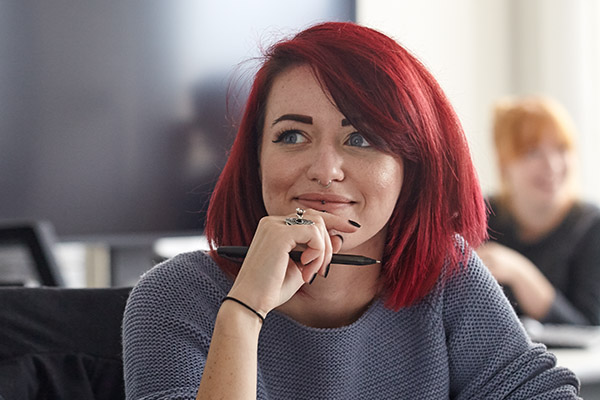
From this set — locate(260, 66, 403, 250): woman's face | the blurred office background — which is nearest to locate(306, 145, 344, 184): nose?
locate(260, 66, 403, 250): woman's face

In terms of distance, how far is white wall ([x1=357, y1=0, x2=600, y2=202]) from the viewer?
3363 mm

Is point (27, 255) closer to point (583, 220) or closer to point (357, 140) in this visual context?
point (357, 140)

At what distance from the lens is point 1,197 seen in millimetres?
1922

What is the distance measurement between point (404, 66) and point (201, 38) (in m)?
1.10

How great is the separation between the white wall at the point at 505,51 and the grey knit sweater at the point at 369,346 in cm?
204

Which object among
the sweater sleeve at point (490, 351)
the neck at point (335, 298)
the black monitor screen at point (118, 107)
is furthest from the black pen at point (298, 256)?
the black monitor screen at point (118, 107)

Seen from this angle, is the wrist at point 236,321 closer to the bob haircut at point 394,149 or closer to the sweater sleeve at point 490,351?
the bob haircut at point 394,149

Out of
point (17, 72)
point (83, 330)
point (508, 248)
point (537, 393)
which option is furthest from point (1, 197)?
point (508, 248)

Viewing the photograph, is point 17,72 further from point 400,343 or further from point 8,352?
point 400,343

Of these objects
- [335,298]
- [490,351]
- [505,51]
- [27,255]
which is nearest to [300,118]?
[335,298]

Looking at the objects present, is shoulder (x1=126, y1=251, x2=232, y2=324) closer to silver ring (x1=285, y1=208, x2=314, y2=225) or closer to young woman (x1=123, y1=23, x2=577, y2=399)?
young woman (x1=123, y1=23, x2=577, y2=399)

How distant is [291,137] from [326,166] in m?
0.09

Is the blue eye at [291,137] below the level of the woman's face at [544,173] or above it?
above

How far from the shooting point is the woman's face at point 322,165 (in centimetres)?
113
